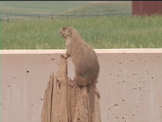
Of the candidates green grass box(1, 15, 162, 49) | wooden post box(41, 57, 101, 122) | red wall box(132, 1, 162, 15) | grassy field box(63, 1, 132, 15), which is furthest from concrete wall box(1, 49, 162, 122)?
grassy field box(63, 1, 132, 15)

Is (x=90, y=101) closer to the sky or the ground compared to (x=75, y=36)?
closer to the ground

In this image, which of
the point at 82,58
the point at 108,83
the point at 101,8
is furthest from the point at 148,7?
the point at 101,8

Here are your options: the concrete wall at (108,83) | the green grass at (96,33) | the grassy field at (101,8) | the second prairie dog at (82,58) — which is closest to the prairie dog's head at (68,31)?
the second prairie dog at (82,58)

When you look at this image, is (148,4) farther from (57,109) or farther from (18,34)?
(57,109)

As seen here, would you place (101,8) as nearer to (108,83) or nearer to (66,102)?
(108,83)

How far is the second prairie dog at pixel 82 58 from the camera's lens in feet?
15.5

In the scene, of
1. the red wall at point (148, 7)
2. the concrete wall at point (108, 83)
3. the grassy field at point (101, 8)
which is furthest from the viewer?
the grassy field at point (101, 8)

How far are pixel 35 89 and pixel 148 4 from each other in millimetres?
8527

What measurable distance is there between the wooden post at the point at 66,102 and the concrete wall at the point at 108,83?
7.91 feet

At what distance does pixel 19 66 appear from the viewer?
7531 mm

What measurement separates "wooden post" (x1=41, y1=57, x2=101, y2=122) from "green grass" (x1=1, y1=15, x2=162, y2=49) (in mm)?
3473

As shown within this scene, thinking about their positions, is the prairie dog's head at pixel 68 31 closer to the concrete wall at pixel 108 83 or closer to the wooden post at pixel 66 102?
the wooden post at pixel 66 102

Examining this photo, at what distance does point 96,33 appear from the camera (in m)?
10.2

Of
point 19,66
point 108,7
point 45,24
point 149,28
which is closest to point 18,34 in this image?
point 45,24
